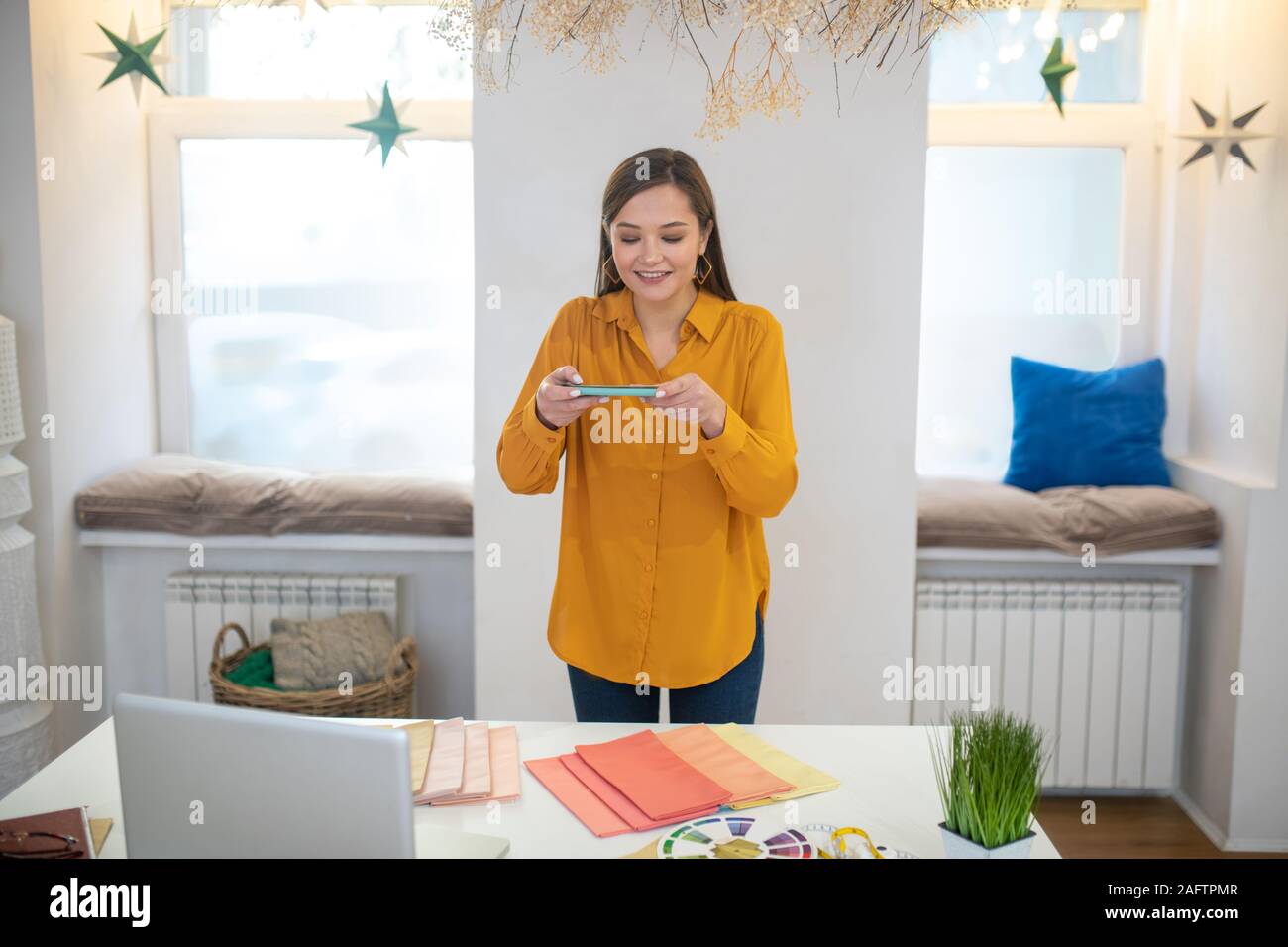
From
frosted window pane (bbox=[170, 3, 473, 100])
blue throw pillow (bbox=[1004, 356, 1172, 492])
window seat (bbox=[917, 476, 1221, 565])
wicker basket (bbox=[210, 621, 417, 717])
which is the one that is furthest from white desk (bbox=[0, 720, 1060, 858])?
frosted window pane (bbox=[170, 3, 473, 100])

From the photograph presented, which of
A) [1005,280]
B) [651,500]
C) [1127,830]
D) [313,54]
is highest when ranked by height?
[313,54]

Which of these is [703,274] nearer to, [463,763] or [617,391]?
[617,391]

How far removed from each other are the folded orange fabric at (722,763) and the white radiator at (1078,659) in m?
1.65

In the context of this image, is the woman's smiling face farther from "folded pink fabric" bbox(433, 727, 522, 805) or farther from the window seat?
the window seat

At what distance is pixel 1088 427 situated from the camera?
3.62 meters

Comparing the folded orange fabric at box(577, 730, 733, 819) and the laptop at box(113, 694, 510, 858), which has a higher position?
the laptop at box(113, 694, 510, 858)

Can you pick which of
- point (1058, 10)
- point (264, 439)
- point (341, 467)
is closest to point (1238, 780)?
point (1058, 10)

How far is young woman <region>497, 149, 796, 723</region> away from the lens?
2109mm

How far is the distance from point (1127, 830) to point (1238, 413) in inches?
47.5

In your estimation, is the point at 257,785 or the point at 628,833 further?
the point at 628,833

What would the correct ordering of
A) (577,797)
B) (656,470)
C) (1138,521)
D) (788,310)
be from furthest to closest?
1. (1138,521)
2. (788,310)
3. (656,470)
4. (577,797)

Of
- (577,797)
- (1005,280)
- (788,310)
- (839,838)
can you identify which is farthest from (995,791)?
(1005,280)

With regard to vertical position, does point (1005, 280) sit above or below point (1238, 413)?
above

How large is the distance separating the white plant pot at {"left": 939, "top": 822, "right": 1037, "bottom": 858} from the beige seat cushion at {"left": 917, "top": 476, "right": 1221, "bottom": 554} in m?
1.97
